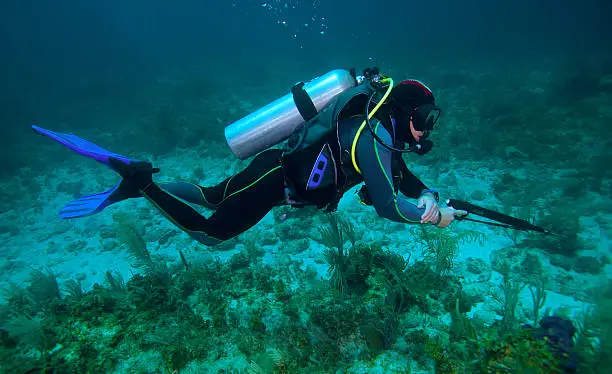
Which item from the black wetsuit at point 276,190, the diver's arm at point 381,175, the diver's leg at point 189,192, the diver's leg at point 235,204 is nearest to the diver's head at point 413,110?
the black wetsuit at point 276,190

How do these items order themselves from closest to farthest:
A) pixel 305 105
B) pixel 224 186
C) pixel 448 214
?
1. pixel 448 214
2. pixel 305 105
3. pixel 224 186

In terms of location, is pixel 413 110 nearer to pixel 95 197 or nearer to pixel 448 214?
pixel 448 214

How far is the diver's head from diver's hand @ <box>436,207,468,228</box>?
0.82m

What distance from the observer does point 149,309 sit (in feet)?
11.9

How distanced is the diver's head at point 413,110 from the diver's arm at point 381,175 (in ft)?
1.11

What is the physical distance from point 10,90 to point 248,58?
2919 centimetres

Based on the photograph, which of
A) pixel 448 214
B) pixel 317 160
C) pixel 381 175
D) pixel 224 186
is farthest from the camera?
pixel 224 186

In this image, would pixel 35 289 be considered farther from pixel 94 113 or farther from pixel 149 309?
pixel 94 113

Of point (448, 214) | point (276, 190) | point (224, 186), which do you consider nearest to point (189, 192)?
point (224, 186)

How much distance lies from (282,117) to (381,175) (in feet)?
5.56

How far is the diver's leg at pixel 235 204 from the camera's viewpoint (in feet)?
11.9

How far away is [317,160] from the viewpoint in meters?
3.24

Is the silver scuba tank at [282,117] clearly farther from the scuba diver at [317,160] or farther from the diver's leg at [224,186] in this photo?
the diver's leg at [224,186]

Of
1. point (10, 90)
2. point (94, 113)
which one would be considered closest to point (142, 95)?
point (94, 113)
